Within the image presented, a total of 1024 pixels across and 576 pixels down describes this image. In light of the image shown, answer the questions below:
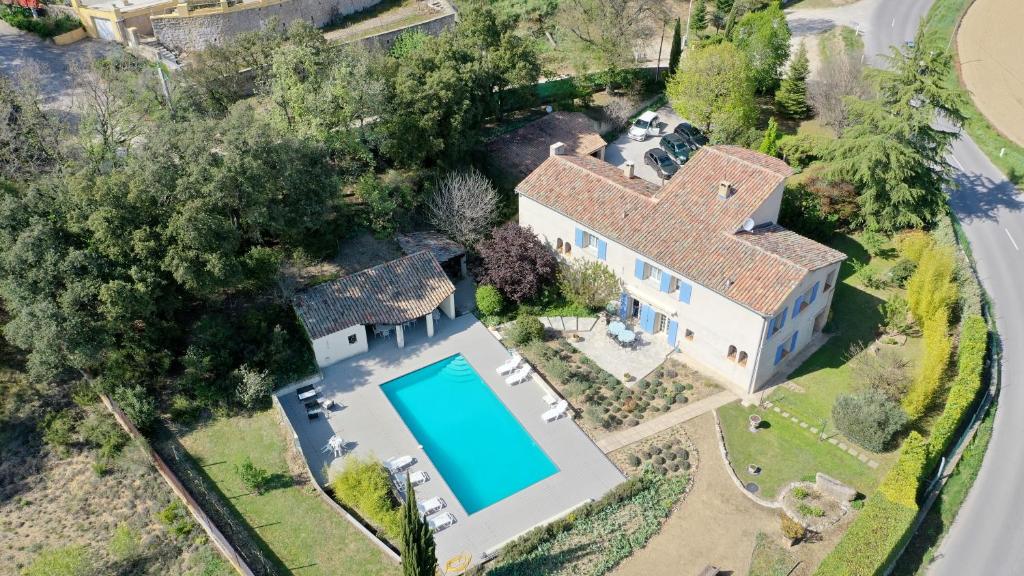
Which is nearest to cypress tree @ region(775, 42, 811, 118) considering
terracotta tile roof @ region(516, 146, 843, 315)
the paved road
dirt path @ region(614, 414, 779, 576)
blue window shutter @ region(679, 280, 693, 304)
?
the paved road

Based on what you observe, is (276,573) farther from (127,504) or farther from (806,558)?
(806,558)

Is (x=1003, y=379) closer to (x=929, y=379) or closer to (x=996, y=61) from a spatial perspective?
(x=929, y=379)

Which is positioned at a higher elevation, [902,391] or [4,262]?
[4,262]

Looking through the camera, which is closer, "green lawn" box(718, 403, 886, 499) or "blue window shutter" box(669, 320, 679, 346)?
"green lawn" box(718, 403, 886, 499)

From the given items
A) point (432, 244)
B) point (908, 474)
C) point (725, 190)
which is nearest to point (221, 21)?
point (432, 244)

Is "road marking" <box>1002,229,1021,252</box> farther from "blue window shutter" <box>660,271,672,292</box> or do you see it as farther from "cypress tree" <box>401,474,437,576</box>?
"cypress tree" <box>401,474,437,576</box>

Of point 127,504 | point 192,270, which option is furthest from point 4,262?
point 127,504
